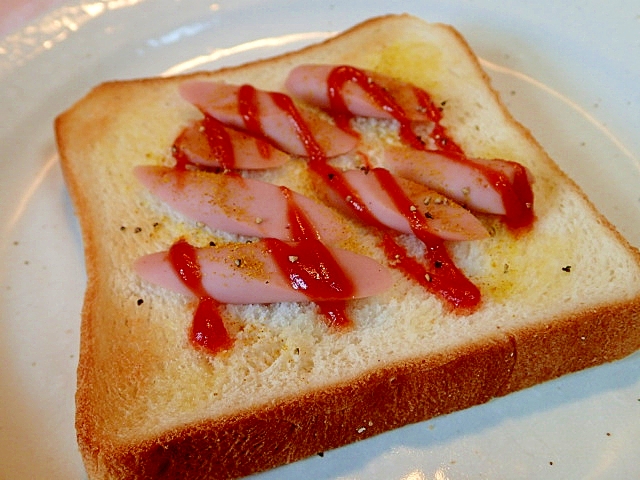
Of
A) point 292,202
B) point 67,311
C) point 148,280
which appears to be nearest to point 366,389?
point 292,202

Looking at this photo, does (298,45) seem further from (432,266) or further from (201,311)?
(201,311)

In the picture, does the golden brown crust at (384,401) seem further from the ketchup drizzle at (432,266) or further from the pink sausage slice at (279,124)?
the pink sausage slice at (279,124)

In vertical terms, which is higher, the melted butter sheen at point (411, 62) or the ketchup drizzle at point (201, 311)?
the melted butter sheen at point (411, 62)

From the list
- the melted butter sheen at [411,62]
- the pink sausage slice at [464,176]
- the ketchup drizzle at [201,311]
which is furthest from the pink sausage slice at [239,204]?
the melted butter sheen at [411,62]

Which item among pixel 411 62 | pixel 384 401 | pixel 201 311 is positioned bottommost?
pixel 384 401

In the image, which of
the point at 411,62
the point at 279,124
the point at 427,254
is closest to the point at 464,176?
the point at 427,254

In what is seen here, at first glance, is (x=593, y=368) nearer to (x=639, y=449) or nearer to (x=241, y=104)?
(x=639, y=449)

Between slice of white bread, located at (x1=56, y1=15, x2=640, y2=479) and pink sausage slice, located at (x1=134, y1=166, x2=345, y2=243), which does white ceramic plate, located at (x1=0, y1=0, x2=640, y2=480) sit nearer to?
slice of white bread, located at (x1=56, y1=15, x2=640, y2=479)
